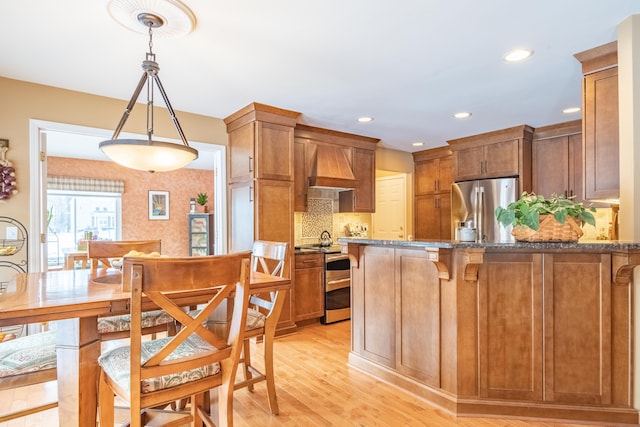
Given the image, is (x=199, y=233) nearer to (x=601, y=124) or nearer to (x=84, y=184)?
(x=84, y=184)

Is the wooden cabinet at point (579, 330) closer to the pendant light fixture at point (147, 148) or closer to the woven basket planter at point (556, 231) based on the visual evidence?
the woven basket planter at point (556, 231)

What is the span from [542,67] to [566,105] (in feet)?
3.83

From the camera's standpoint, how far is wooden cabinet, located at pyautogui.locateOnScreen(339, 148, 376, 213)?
15.3 feet

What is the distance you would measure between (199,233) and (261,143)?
14.2ft

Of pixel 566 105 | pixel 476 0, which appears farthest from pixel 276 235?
pixel 566 105

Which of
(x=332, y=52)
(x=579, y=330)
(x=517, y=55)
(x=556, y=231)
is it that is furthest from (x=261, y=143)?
(x=579, y=330)

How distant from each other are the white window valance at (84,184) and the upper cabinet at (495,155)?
19.8ft

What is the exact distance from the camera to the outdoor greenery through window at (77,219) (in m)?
6.11

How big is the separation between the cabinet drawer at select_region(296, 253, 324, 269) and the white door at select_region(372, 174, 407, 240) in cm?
173

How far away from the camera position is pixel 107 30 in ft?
6.68

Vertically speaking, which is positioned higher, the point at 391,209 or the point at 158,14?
the point at 158,14

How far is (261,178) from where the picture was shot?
11.4 feet

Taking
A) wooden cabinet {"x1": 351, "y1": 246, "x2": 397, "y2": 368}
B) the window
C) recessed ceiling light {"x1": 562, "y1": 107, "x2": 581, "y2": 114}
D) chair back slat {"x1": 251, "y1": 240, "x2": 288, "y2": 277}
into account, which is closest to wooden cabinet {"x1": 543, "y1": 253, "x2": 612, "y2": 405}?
wooden cabinet {"x1": 351, "y1": 246, "x2": 397, "y2": 368}

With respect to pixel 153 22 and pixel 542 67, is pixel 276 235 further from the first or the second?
pixel 542 67
